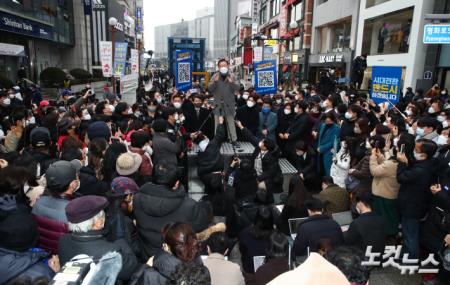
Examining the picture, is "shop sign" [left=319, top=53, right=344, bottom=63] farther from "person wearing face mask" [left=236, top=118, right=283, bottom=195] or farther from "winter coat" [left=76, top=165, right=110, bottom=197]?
"winter coat" [left=76, top=165, right=110, bottom=197]

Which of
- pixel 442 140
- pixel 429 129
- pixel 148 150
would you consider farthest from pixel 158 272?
pixel 429 129

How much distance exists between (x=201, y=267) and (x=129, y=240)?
1265 mm

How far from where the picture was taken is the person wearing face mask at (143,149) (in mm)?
4750

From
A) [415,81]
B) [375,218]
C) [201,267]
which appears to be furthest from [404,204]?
[415,81]

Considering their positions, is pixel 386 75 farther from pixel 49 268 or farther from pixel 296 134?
pixel 49 268

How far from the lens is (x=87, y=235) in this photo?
2473mm

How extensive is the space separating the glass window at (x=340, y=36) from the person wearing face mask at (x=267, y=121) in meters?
18.7

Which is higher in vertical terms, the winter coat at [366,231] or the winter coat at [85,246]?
the winter coat at [85,246]

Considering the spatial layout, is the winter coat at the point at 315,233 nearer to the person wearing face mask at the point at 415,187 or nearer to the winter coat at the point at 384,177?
the person wearing face mask at the point at 415,187

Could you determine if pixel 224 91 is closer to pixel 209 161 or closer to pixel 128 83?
pixel 209 161

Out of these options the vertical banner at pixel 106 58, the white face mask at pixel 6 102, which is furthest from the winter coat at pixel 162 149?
the vertical banner at pixel 106 58

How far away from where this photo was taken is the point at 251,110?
28.1ft

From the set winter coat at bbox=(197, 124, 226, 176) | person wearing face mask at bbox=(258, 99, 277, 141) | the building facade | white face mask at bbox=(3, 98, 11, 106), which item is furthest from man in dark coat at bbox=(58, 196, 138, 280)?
the building facade

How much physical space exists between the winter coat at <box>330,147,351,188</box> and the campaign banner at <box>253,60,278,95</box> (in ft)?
15.3
